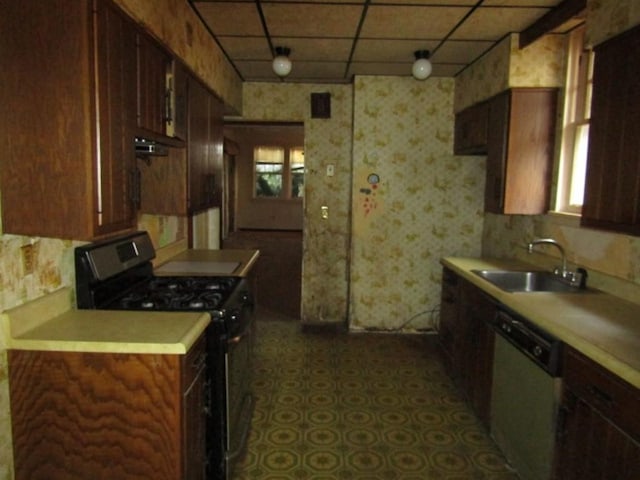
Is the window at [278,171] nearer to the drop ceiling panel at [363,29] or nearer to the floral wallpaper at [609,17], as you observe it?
the drop ceiling panel at [363,29]

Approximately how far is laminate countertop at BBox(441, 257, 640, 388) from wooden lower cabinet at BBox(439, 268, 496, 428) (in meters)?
0.18

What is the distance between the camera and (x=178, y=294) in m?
2.25

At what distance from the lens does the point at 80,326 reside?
1.69 metres

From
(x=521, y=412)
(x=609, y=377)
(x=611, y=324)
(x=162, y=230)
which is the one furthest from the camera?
(x=162, y=230)

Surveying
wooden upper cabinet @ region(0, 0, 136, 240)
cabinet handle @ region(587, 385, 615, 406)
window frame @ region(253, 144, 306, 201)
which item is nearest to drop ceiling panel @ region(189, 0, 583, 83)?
wooden upper cabinet @ region(0, 0, 136, 240)

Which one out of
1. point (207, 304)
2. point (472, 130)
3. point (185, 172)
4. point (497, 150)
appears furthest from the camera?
point (472, 130)

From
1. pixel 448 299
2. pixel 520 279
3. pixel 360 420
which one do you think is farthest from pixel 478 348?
pixel 360 420

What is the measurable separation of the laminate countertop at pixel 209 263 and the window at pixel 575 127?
2.15 metres

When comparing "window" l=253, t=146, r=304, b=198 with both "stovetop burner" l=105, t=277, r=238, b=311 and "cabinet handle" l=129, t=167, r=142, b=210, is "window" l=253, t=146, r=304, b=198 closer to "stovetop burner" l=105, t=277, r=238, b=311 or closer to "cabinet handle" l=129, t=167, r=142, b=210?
"stovetop burner" l=105, t=277, r=238, b=311

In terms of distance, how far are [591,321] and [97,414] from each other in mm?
1988

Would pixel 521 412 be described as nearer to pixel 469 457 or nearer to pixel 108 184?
pixel 469 457

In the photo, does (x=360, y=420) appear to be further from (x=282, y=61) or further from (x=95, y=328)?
(x=282, y=61)

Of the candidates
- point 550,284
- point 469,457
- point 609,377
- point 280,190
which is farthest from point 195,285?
point 280,190

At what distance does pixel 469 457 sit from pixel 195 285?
1742 mm
